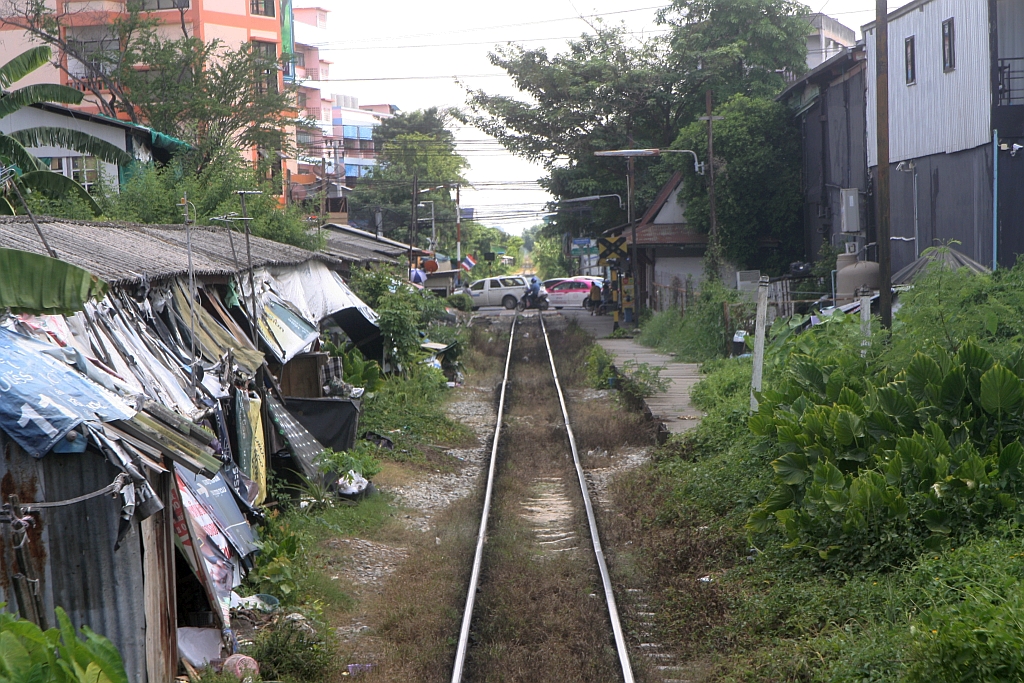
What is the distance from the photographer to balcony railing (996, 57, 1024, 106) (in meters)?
16.9

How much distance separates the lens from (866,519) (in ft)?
23.7

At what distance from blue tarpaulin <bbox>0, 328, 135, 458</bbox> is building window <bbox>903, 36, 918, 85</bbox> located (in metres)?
18.9

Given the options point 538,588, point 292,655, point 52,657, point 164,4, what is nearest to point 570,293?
point 164,4

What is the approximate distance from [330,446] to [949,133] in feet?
45.2

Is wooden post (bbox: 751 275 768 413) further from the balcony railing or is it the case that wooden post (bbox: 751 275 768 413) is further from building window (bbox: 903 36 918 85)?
building window (bbox: 903 36 918 85)

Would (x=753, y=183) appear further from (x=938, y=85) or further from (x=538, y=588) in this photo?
(x=538, y=588)

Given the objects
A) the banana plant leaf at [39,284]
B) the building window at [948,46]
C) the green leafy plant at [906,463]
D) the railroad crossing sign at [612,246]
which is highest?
the building window at [948,46]

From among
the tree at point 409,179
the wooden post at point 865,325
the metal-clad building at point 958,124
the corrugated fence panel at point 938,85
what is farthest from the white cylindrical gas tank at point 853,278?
the tree at point 409,179

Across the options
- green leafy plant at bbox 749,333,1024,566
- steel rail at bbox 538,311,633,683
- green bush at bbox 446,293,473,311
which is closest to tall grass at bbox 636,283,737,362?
steel rail at bbox 538,311,633,683

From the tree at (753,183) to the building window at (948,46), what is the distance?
12653 millimetres

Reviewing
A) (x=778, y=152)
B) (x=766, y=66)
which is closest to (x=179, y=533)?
(x=778, y=152)

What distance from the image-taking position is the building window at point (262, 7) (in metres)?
41.8

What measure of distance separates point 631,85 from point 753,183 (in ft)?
27.3

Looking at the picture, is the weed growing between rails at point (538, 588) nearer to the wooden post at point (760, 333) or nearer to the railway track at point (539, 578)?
the railway track at point (539, 578)
